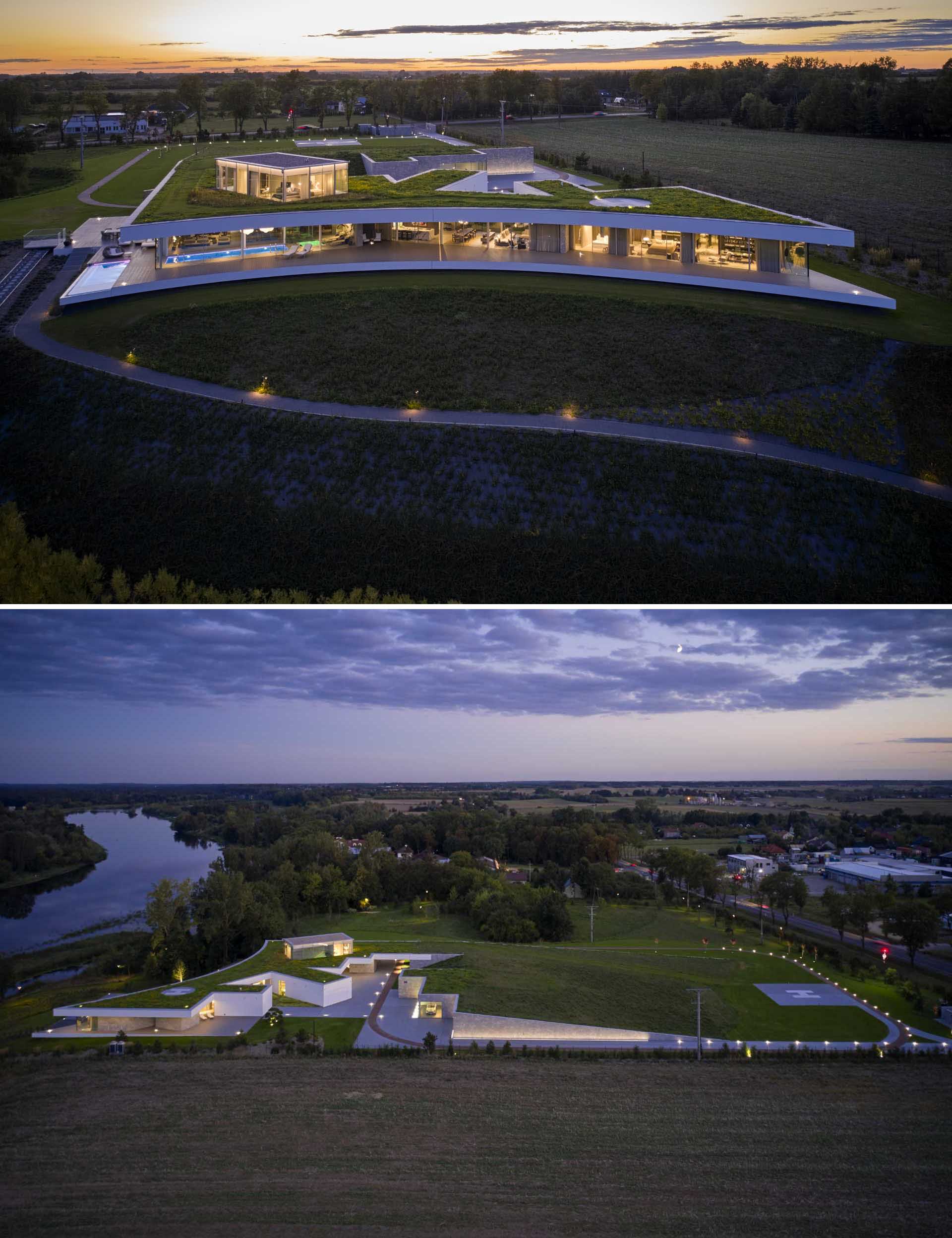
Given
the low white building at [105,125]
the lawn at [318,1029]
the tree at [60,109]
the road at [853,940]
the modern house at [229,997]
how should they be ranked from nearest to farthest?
the lawn at [318,1029] → the modern house at [229,997] → the road at [853,940] → the tree at [60,109] → the low white building at [105,125]

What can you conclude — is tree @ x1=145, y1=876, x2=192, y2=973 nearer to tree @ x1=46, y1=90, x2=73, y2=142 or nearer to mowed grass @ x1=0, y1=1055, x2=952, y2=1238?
mowed grass @ x1=0, y1=1055, x2=952, y2=1238

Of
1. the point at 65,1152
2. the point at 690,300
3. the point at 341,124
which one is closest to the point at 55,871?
the point at 65,1152

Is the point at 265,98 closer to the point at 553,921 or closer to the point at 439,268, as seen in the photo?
the point at 439,268

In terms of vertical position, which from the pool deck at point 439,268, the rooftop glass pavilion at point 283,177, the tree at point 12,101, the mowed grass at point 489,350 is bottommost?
the mowed grass at point 489,350

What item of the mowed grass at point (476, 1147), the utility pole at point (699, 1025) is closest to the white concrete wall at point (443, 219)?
the utility pole at point (699, 1025)

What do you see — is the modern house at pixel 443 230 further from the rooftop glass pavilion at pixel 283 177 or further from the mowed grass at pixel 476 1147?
the mowed grass at pixel 476 1147

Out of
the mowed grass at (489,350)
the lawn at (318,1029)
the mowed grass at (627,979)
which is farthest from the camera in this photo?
the mowed grass at (489,350)

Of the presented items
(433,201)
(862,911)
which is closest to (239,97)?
(433,201)
